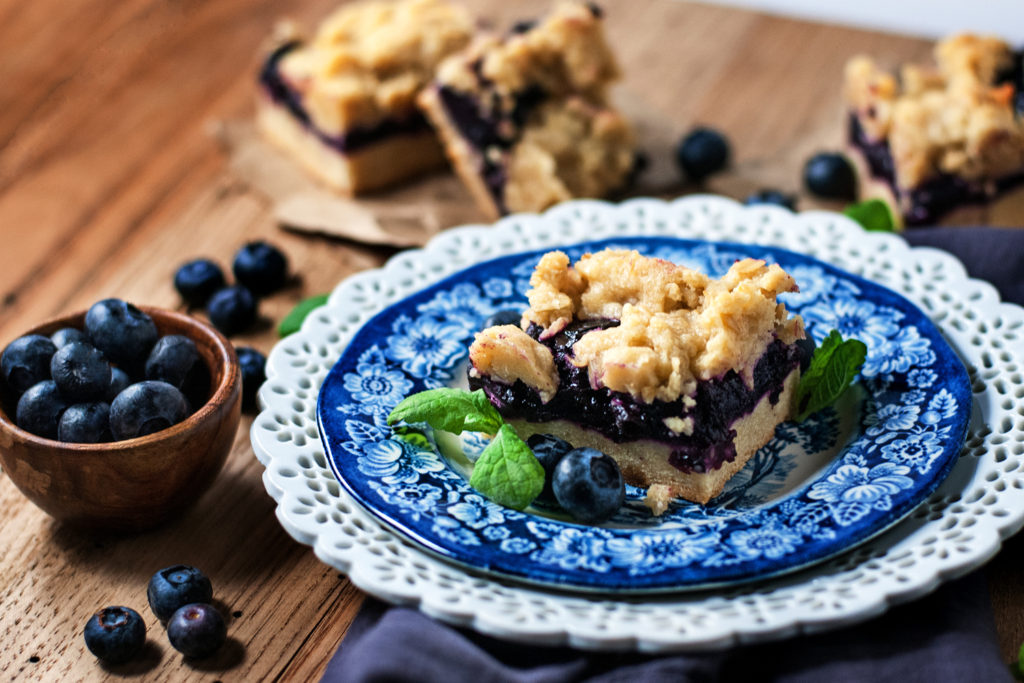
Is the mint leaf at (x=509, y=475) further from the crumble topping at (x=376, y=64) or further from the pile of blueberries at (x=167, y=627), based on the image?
the crumble topping at (x=376, y=64)

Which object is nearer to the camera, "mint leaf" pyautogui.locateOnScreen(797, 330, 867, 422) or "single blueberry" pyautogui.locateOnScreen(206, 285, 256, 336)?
"mint leaf" pyautogui.locateOnScreen(797, 330, 867, 422)

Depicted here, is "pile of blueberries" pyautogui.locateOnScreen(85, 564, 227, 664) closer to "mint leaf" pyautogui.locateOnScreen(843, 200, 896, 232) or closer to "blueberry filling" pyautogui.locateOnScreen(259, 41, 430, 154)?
"mint leaf" pyautogui.locateOnScreen(843, 200, 896, 232)

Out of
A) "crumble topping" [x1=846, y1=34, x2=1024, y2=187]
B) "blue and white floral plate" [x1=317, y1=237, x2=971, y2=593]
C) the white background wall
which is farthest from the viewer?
the white background wall

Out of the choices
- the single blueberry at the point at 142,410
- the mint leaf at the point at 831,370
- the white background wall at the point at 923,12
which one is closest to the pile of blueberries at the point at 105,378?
the single blueberry at the point at 142,410

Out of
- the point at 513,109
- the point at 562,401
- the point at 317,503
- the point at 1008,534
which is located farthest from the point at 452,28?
the point at 1008,534

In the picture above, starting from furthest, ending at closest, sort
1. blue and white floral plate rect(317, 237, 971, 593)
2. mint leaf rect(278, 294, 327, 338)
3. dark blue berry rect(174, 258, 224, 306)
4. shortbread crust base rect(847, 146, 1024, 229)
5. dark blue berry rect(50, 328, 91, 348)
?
shortbread crust base rect(847, 146, 1024, 229) < dark blue berry rect(174, 258, 224, 306) < mint leaf rect(278, 294, 327, 338) < dark blue berry rect(50, 328, 91, 348) < blue and white floral plate rect(317, 237, 971, 593)

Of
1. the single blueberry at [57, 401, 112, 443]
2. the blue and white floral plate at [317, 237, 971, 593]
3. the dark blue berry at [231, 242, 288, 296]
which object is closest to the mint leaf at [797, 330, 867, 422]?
the blue and white floral plate at [317, 237, 971, 593]
